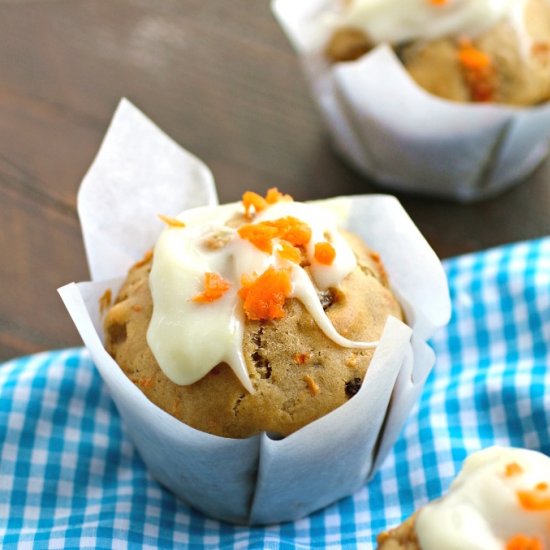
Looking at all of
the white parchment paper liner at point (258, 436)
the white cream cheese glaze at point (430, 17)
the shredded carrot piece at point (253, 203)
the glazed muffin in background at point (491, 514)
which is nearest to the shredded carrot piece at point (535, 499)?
the glazed muffin in background at point (491, 514)

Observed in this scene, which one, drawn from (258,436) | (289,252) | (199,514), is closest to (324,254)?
(289,252)

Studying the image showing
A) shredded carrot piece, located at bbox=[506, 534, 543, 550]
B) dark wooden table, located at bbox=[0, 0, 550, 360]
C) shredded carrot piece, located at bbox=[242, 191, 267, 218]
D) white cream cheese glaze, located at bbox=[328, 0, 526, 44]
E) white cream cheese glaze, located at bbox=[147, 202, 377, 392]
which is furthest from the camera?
dark wooden table, located at bbox=[0, 0, 550, 360]

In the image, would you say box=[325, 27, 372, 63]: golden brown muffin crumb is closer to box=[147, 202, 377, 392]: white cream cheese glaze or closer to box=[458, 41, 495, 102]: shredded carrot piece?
box=[458, 41, 495, 102]: shredded carrot piece

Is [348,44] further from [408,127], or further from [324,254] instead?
[324,254]

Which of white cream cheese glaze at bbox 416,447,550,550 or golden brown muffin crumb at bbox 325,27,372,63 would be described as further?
golden brown muffin crumb at bbox 325,27,372,63

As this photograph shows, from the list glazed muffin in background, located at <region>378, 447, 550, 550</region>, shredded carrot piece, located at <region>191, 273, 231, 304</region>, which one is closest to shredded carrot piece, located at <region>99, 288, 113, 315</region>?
shredded carrot piece, located at <region>191, 273, 231, 304</region>

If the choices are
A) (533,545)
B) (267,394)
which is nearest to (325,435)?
(267,394)
